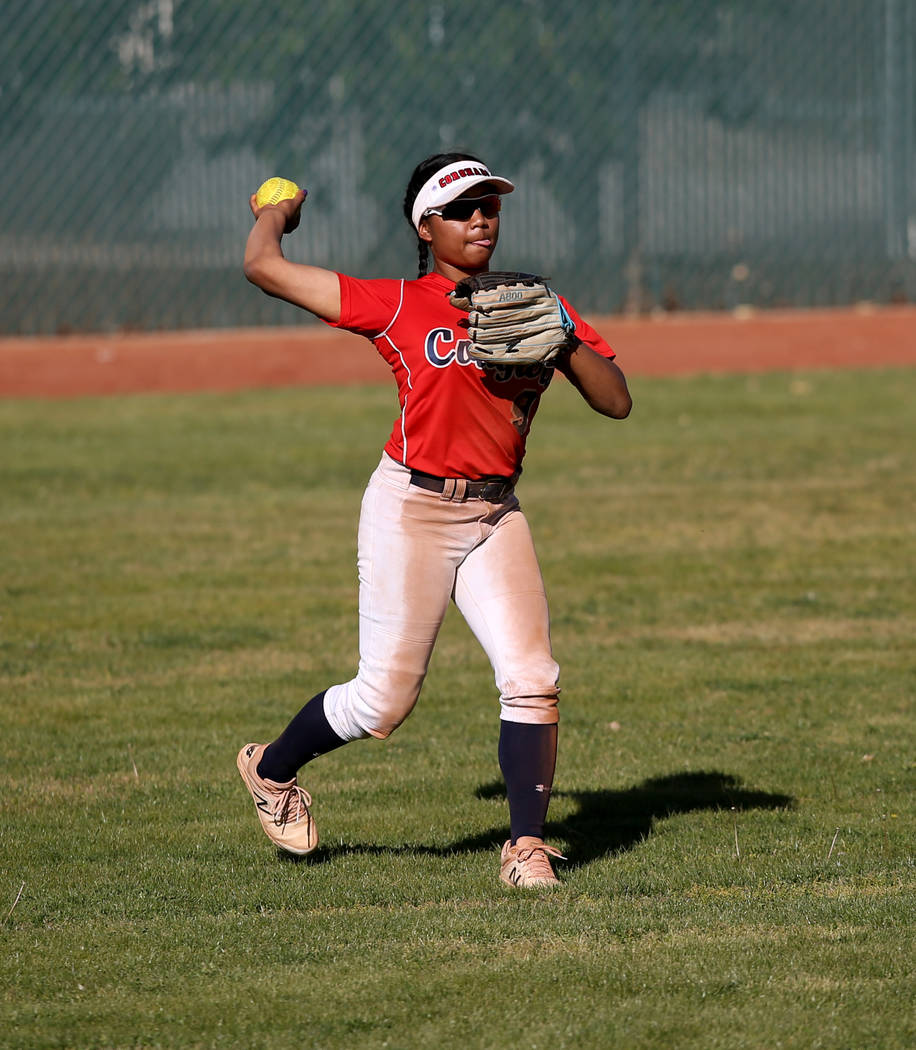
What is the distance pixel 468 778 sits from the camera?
635 centimetres

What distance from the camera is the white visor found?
16.4 feet

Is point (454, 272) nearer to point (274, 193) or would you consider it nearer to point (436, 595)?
point (274, 193)

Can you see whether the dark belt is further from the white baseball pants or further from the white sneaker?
the white sneaker

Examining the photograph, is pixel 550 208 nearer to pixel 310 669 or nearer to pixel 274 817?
pixel 310 669

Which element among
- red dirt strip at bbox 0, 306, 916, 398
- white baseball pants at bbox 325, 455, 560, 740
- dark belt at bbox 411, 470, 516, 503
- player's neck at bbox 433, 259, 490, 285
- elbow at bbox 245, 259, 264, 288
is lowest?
white baseball pants at bbox 325, 455, 560, 740

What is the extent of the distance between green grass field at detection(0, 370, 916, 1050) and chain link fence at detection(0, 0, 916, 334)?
154 inches

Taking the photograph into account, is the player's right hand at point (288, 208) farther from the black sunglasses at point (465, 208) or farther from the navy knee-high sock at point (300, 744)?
the navy knee-high sock at point (300, 744)

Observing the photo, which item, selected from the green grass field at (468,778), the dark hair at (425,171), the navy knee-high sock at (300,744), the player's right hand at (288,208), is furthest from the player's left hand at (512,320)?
the green grass field at (468,778)

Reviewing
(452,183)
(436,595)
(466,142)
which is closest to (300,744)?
(436,595)

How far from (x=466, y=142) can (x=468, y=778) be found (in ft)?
39.7

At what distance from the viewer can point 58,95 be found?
16.8 metres

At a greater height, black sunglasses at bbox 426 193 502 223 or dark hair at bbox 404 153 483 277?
dark hair at bbox 404 153 483 277

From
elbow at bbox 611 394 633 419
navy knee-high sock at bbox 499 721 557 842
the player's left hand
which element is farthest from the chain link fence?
navy knee-high sock at bbox 499 721 557 842

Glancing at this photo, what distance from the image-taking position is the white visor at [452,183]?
5.00 m
